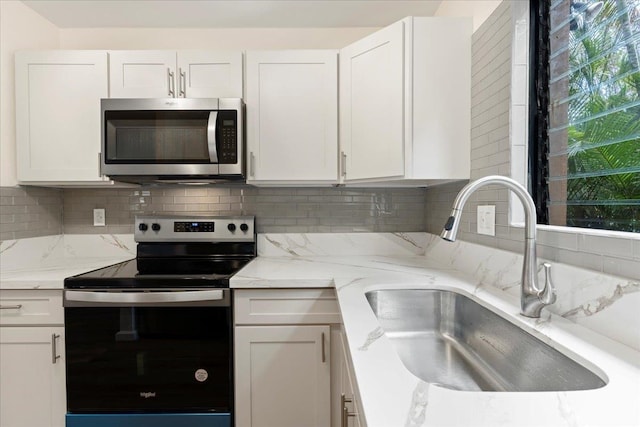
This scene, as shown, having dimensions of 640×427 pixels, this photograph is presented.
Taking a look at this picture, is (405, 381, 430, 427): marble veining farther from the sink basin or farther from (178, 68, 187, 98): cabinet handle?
(178, 68, 187, 98): cabinet handle

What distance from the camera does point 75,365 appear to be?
5.06ft

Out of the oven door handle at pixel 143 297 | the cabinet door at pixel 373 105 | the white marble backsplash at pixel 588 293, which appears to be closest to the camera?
the white marble backsplash at pixel 588 293

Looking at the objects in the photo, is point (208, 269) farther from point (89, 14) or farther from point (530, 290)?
point (89, 14)

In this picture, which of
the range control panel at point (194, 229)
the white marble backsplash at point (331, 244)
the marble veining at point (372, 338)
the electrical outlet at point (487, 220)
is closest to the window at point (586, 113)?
the electrical outlet at point (487, 220)

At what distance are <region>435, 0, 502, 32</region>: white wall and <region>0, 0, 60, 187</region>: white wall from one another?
2.27 m

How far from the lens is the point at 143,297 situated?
1.52 meters

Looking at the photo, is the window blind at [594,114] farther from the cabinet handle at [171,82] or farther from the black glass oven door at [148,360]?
the cabinet handle at [171,82]

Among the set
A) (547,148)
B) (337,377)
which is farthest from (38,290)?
(547,148)

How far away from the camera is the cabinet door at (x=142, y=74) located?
6.16 ft

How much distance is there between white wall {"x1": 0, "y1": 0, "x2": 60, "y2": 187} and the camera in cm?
182

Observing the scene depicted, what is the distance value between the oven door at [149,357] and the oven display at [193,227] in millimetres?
644

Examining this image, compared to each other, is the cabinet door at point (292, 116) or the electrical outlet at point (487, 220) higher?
the cabinet door at point (292, 116)

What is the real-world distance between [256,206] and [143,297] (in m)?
0.88

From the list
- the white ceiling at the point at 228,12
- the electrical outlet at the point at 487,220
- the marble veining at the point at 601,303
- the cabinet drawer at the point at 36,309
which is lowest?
the cabinet drawer at the point at 36,309
